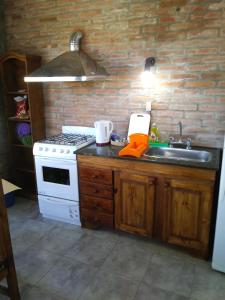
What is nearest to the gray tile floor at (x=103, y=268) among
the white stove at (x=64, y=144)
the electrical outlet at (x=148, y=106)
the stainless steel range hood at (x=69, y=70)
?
the white stove at (x=64, y=144)

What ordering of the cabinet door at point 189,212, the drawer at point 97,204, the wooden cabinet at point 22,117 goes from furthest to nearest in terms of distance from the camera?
the wooden cabinet at point 22,117 → the drawer at point 97,204 → the cabinet door at point 189,212

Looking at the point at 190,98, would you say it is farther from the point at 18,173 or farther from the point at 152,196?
the point at 18,173

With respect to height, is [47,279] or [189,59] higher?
[189,59]

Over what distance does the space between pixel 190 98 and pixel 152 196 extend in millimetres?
1108

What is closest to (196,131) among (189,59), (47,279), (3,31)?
(189,59)

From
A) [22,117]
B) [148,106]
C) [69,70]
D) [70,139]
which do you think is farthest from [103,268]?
[22,117]

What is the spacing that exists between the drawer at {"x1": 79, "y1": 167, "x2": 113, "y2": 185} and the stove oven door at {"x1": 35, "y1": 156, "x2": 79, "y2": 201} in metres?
0.09

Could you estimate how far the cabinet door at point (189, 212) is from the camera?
218cm

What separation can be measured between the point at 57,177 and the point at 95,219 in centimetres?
64

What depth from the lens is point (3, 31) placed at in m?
3.41

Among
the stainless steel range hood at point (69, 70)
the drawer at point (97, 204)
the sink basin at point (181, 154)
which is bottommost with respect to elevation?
the drawer at point (97, 204)

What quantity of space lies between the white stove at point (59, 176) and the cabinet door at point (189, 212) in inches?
40.7

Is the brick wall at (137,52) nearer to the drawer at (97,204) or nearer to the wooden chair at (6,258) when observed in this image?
the drawer at (97,204)

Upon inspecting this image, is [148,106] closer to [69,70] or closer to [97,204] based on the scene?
[69,70]
